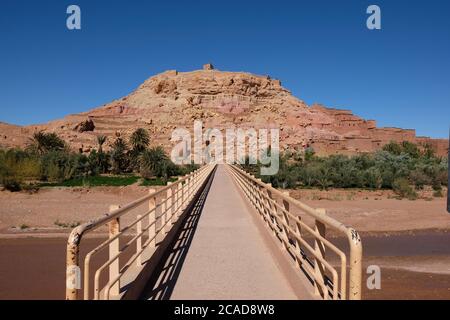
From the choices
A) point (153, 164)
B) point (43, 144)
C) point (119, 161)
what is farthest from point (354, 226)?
point (43, 144)

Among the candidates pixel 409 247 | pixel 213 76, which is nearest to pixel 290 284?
pixel 409 247

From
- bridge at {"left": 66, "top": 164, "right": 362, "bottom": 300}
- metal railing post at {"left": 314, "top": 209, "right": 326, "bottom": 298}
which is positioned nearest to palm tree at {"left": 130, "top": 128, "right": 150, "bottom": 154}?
bridge at {"left": 66, "top": 164, "right": 362, "bottom": 300}

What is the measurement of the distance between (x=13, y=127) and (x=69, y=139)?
28.7 meters

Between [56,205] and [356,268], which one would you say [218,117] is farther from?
[356,268]

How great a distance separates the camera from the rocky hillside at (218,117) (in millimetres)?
109625

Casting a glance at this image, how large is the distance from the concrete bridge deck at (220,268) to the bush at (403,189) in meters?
27.8

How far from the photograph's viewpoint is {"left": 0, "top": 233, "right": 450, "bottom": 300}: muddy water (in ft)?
40.8

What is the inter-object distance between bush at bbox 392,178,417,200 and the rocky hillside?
67.1 metres

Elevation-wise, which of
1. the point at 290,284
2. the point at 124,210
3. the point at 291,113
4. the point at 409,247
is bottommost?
the point at 409,247

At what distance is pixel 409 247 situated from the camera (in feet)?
61.4

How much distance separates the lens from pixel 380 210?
27094 millimetres

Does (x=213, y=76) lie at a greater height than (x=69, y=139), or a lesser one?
greater

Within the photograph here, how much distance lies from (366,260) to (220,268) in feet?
39.2
